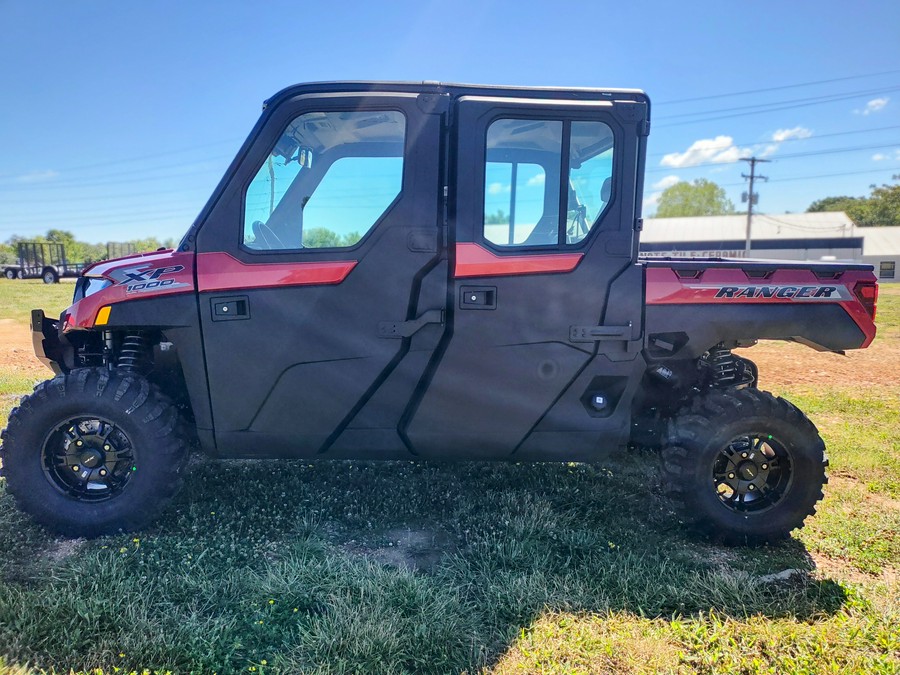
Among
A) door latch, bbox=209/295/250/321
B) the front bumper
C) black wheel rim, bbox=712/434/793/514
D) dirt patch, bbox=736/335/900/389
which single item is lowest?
dirt patch, bbox=736/335/900/389

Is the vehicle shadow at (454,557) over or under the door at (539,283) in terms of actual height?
under

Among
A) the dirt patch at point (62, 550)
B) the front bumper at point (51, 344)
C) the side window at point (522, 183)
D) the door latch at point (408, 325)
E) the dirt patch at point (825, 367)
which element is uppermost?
the side window at point (522, 183)

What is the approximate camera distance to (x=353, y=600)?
2.79 metres

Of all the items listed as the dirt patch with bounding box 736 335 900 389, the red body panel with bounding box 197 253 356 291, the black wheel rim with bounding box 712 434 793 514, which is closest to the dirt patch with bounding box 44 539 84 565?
the red body panel with bounding box 197 253 356 291

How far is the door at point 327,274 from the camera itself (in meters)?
3.15

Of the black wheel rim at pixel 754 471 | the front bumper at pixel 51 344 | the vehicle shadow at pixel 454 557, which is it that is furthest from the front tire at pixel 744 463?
the front bumper at pixel 51 344

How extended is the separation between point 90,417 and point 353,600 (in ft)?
5.94

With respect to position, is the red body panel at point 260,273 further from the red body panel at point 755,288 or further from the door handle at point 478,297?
the red body panel at point 755,288

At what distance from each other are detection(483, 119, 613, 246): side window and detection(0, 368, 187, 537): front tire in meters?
2.17

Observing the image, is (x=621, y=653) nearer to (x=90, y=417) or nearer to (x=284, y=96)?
(x=90, y=417)

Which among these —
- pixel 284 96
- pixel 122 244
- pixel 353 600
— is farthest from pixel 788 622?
pixel 122 244

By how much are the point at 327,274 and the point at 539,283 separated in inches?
45.0

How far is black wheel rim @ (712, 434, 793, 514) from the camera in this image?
3430 mm

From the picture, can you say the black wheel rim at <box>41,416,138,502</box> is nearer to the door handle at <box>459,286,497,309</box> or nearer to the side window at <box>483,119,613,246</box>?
the door handle at <box>459,286,497,309</box>
